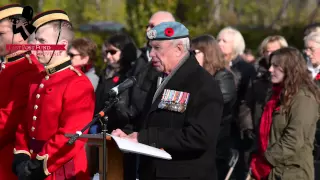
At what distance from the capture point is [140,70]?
888cm

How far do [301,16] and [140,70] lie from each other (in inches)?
333

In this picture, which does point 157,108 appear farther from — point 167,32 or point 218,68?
point 218,68

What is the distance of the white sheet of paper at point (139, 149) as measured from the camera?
506 centimetres

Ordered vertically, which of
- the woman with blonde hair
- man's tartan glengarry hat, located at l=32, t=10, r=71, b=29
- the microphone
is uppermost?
man's tartan glengarry hat, located at l=32, t=10, r=71, b=29

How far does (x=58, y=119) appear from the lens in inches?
242

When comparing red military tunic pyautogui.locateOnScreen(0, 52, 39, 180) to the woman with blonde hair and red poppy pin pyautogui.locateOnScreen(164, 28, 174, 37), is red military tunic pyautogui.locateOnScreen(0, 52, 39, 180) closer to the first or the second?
red poppy pin pyautogui.locateOnScreen(164, 28, 174, 37)

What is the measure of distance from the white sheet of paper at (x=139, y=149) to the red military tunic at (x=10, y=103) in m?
1.78

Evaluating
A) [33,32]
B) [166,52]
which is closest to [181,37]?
[166,52]

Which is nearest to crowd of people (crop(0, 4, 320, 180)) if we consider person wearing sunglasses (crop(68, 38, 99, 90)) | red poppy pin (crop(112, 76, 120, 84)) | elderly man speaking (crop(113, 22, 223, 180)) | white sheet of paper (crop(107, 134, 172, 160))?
elderly man speaking (crop(113, 22, 223, 180))

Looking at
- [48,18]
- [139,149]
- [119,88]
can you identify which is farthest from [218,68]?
[139,149]

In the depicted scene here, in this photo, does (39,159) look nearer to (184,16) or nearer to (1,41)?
(1,41)

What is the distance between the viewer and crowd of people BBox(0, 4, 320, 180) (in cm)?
560

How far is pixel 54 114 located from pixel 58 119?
0.05 meters

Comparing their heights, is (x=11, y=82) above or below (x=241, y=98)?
above
